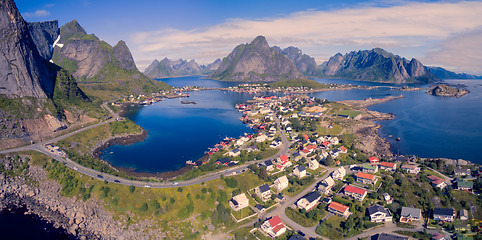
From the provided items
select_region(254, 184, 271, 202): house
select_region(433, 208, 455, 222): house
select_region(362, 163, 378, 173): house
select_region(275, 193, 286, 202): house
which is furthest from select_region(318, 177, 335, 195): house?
select_region(433, 208, 455, 222): house

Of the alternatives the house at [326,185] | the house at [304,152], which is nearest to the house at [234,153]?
the house at [304,152]

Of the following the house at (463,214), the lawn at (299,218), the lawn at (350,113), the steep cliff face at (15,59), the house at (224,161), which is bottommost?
the lawn at (299,218)

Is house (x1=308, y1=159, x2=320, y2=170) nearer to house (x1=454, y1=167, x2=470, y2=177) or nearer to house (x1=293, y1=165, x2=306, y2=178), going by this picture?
house (x1=293, y1=165, x2=306, y2=178)

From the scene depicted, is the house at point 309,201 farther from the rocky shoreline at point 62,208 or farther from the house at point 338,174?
the rocky shoreline at point 62,208

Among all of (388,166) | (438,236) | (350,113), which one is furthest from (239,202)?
(350,113)

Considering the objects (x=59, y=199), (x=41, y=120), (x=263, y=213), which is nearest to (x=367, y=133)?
(x=263, y=213)

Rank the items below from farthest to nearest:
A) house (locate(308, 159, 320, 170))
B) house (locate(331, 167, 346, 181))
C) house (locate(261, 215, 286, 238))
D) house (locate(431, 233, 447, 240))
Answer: house (locate(308, 159, 320, 170)) < house (locate(331, 167, 346, 181)) < house (locate(261, 215, 286, 238)) < house (locate(431, 233, 447, 240))

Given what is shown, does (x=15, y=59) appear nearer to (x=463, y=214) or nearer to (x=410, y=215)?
(x=410, y=215)
